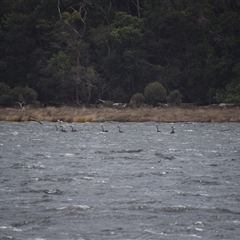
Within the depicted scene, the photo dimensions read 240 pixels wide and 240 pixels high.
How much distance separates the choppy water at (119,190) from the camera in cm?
1535

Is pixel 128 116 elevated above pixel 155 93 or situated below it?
below

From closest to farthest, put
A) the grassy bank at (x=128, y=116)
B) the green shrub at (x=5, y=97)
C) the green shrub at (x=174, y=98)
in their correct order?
the grassy bank at (x=128, y=116) < the green shrub at (x=174, y=98) < the green shrub at (x=5, y=97)

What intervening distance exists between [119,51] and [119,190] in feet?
181

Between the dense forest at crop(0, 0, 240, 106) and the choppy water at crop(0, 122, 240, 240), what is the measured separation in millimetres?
32061

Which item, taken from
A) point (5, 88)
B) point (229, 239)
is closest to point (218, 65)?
point (5, 88)

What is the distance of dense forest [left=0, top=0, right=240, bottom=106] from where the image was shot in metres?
67.9

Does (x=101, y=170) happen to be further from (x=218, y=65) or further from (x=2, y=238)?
(x=218, y=65)

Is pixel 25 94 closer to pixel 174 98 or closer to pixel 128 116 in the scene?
pixel 174 98

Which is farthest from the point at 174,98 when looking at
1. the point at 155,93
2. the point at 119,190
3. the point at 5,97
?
the point at 119,190

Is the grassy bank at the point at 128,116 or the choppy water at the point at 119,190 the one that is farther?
the grassy bank at the point at 128,116

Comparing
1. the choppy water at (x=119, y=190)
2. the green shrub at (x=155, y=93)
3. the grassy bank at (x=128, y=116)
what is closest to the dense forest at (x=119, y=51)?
the green shrub at (x=155, y=93)

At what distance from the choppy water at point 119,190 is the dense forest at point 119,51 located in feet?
105

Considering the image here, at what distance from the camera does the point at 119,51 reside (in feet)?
244

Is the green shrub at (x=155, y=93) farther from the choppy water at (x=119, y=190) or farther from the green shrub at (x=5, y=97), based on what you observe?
the choppy water at (x=119, y=190)
